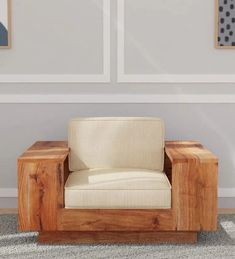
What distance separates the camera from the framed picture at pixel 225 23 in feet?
13.4

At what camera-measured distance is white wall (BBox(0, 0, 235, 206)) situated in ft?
13.5

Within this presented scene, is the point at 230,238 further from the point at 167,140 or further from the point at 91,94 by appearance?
the point at 91,94

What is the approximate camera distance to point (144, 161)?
3676 millimetres

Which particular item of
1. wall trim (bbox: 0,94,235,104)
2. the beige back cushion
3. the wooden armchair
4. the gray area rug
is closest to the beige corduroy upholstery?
the beige back cushion

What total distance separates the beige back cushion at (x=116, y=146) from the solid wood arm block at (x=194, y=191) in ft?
1.50

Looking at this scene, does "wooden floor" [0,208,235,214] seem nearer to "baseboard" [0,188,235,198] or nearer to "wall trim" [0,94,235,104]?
"baseboard" [0,188,235,198]

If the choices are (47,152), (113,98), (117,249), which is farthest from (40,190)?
(113,98)

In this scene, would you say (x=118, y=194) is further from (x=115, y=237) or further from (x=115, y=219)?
(x=115, y=237)

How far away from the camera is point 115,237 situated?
334 centimetres

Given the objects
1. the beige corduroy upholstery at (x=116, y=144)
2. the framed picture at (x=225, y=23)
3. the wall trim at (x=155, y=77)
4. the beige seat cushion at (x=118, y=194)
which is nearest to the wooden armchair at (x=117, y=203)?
the beige seat cushion at (x=118, y=194)

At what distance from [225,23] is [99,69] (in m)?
1.11

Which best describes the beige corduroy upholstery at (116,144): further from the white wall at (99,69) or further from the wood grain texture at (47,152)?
the white wall at (99,69)

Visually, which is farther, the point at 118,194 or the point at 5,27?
the point at 5,27

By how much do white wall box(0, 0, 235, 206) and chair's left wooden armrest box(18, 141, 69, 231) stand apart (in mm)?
975
